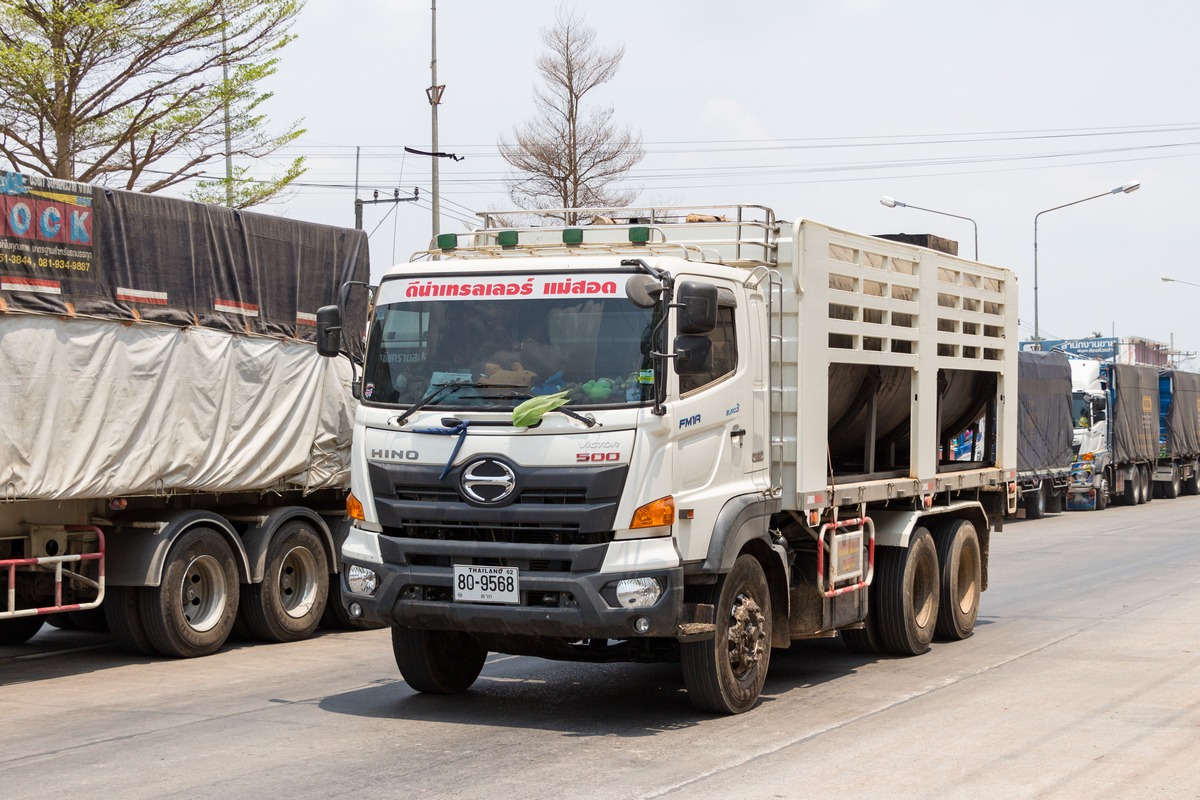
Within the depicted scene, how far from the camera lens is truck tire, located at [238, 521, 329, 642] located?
476 inches

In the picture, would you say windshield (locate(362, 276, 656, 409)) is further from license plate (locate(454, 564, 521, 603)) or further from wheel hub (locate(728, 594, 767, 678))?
wheel hub (locate(728, 594, 767, 678))

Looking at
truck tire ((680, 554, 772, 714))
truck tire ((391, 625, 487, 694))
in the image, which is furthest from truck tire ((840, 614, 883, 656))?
truck tire ((391, 625, 487, 694))

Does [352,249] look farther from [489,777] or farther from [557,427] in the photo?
[489,777]

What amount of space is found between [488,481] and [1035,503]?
25671 millimetres

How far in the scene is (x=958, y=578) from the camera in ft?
41.0

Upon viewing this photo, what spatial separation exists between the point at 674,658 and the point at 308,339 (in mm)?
5273

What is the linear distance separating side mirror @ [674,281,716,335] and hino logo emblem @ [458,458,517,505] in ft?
4.36

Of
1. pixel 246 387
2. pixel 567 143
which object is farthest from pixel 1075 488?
pixel 246 387

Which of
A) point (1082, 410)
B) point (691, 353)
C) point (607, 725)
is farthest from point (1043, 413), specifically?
point (691, 353)

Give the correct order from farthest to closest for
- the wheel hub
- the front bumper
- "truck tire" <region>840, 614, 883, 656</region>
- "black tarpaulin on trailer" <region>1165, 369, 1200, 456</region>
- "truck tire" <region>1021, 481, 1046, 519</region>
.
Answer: "black tarpaulin on trailer" <region>1165, 369, 1200, 456</region> < "truck tire" <region>1021, 481, 1046, 519</region> < "truck tire" <region>840, 614, 883, 656</region> < the wheel hub < the front bumper

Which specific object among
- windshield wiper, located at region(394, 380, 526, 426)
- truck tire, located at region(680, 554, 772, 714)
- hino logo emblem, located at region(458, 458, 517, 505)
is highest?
windshield wiper, located at region(394, 380, 526, 426)

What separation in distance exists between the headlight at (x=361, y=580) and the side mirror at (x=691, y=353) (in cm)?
223

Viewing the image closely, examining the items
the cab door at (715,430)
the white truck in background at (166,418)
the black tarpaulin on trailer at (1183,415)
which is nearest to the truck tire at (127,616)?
the white truck in background at (166,418)

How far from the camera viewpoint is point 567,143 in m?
32.3
